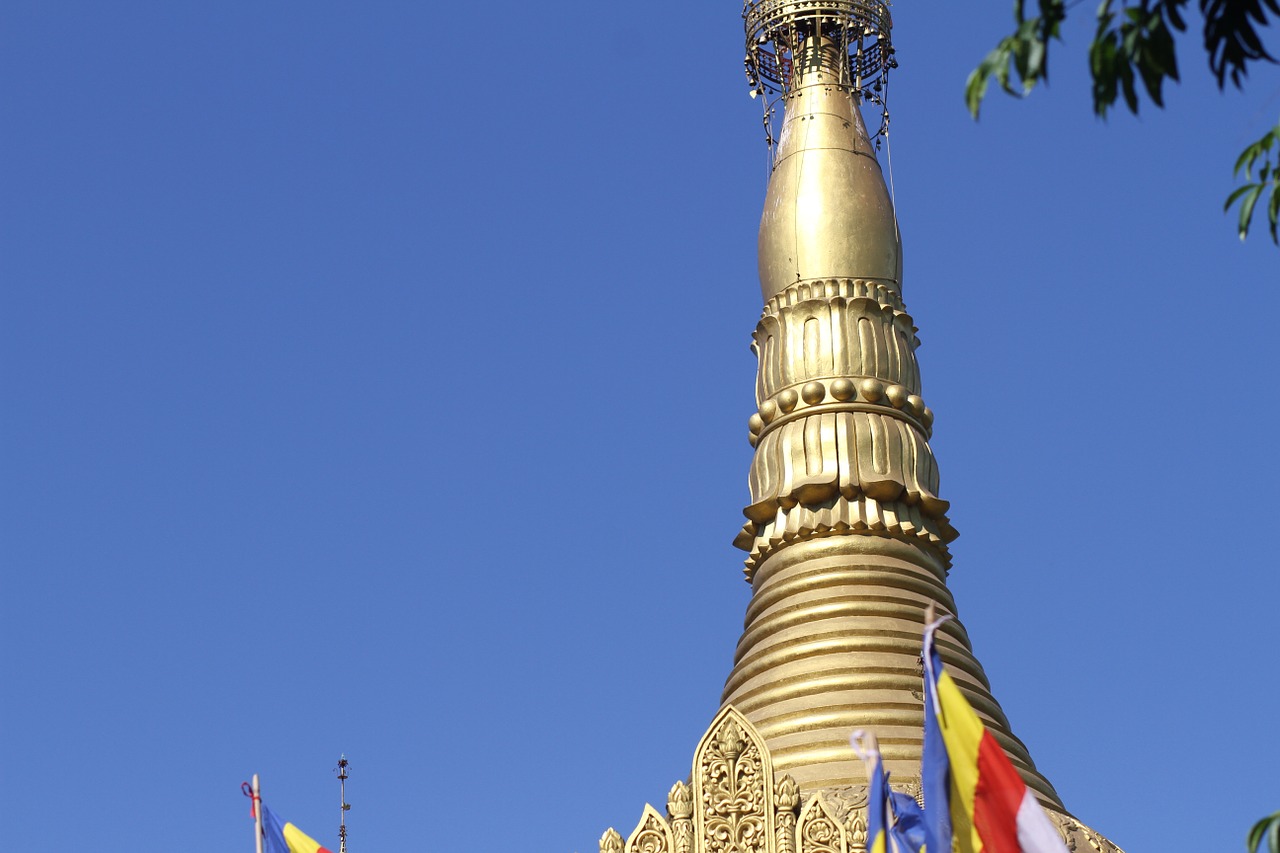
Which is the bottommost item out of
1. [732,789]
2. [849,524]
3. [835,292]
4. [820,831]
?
[820,831]

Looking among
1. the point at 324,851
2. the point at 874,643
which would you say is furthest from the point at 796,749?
the point at 324,851

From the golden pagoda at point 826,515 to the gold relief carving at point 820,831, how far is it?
19 mm

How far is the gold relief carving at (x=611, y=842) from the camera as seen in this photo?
23.3m

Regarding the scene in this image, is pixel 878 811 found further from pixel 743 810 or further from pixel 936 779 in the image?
pixel 743 810

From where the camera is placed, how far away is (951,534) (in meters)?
27.1

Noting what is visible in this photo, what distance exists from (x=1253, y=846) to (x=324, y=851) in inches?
464

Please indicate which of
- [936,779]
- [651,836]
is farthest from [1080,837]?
[936,779]

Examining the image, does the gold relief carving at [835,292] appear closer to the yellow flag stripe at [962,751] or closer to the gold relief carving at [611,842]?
the gold relief carving at [611,842]

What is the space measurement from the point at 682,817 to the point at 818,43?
11177 mm

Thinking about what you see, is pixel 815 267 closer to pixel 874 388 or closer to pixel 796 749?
pixel 874 388

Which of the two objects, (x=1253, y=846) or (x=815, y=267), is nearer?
(x=1253, y=846)

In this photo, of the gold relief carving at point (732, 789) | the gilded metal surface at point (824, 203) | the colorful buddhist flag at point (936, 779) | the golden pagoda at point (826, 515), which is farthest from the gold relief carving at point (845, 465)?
the colorful buddhist flag at point (936, 779)

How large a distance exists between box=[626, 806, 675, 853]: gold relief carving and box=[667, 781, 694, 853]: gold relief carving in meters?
0.13

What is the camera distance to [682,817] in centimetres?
2280
